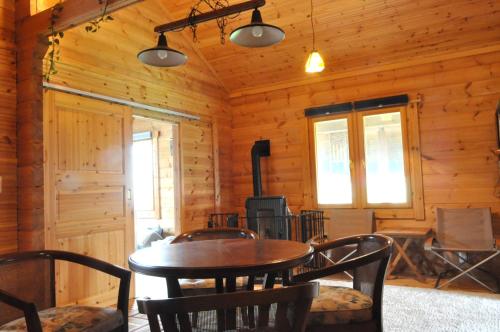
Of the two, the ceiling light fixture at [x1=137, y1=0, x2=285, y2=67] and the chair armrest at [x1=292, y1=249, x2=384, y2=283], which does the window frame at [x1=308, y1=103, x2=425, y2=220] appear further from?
the chair armrest at [x1=292, y1=249, x2=384, y2=283]

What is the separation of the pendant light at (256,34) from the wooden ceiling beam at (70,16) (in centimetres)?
70

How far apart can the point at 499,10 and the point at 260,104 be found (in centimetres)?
313

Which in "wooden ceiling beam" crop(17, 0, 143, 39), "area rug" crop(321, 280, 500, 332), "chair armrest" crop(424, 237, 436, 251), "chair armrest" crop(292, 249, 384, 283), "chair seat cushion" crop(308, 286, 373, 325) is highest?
"wooden ceiling beam" crop(17, 0, 143, 39)

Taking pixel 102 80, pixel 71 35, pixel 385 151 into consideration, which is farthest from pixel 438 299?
pixel 71 35

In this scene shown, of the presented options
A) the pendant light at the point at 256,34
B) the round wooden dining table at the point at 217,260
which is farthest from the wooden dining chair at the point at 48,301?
the pendant light at the point at 256,34

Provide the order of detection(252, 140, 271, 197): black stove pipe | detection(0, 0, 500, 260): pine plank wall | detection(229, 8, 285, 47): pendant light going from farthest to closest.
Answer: detection(252, 140, 271, 197): black stove pipe, detection(0, 0, 500, 260): pine plank wall, detection(229, 8, 285, 47): pendant light

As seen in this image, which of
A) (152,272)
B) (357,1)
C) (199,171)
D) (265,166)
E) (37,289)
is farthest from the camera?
(265,166)

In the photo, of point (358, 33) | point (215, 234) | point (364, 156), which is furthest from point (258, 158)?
point (215, 234)

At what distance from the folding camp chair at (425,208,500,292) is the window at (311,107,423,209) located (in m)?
0.48

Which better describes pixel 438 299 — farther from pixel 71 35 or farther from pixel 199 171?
pixel 71 35

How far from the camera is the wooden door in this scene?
3.36 metres

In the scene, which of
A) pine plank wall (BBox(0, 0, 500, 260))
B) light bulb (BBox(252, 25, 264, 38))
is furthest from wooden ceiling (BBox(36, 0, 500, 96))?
light bulb (BBox(252, 25, 264, 38))

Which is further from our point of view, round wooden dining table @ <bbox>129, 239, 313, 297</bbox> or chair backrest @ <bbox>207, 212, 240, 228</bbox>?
chair backrest @ <bbox>207, 212, 240, 228</bbox>

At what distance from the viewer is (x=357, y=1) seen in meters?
4.21
